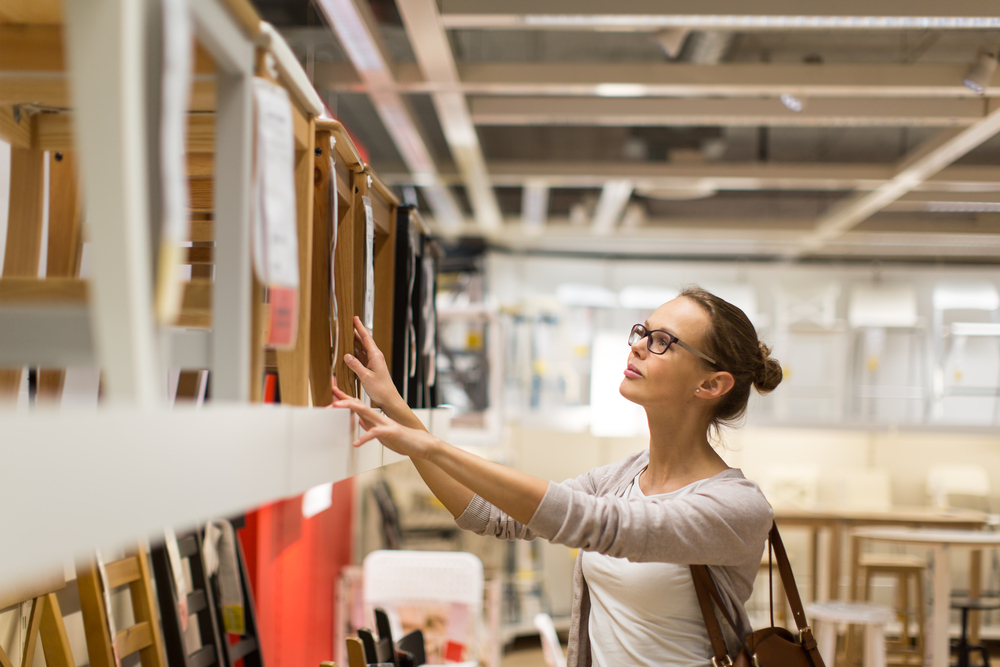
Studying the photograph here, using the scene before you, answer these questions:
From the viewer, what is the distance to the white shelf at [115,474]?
0.54m

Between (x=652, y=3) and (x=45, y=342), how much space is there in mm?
2541

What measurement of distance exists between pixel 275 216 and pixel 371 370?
596 millimetres

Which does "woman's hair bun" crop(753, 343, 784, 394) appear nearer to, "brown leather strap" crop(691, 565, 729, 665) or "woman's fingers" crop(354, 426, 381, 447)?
"brown leather strap" crop(691, 565, 729, 665)

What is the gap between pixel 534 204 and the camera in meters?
6.38

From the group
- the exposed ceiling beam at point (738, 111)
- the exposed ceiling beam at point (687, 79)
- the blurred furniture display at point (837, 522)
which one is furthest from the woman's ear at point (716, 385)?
the blurred furniture display at point (837, 522)

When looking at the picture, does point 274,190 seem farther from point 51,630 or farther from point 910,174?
point 910,174

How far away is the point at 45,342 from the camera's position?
1.11m

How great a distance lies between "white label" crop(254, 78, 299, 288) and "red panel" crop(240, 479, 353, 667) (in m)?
2.86

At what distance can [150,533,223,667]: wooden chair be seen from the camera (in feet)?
7.72

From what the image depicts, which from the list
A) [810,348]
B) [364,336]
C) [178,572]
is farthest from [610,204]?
[364,336]

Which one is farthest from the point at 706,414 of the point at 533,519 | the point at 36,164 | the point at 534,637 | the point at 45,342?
the point at 534,637

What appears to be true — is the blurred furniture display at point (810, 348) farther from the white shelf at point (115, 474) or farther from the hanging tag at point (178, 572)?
the white shelf at point (115, 474)

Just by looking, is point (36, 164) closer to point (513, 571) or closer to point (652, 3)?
point (652, 3)

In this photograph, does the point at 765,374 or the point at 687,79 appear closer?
the point at 765,374
